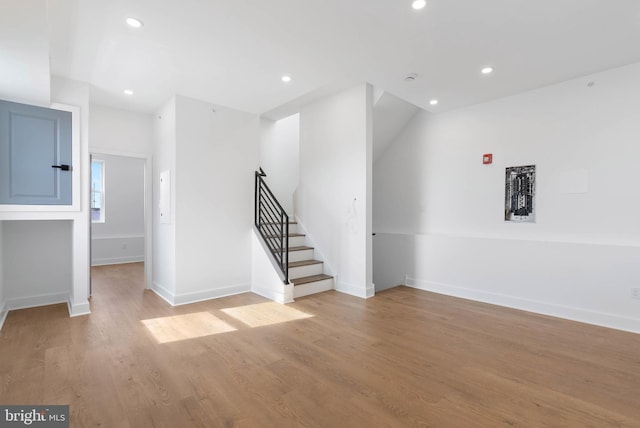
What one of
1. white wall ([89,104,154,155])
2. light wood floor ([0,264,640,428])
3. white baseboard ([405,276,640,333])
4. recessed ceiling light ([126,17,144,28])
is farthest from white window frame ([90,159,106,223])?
white baseboard ([405,276,640,333])

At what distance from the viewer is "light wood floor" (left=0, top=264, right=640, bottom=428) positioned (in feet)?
6.09

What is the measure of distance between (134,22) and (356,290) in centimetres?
389

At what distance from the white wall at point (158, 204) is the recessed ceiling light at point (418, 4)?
3.24m

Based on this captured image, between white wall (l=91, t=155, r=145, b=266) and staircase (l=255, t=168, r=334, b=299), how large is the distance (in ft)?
14.3

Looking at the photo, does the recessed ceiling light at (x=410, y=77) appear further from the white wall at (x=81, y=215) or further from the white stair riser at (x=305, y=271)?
the white wall at (x=81, y=215)

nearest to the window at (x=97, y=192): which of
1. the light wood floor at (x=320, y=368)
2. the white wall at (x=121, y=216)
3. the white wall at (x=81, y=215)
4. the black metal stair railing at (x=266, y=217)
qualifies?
the white wall at (x=121, y=216)

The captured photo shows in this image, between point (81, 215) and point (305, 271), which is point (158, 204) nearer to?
point (81, 215)

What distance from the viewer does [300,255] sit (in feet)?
16.2

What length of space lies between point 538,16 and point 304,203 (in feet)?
12.3

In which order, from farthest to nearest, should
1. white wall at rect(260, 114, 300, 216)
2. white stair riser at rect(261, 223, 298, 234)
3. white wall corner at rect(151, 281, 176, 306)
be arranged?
white wall at rect(260, 114, 300, 216)
white stair riser at rect(261, 223, 298, 234)
white wall corner at rect(151, 281, 176, 306)

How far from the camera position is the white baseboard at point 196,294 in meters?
4.09

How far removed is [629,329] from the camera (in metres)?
3.18

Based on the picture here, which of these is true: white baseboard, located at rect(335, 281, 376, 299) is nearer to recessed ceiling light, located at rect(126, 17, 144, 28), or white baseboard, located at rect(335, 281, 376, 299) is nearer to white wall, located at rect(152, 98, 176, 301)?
white wall, located at rect(152, 98, 176, 301)

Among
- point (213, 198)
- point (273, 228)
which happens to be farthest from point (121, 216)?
point (273, 228)
